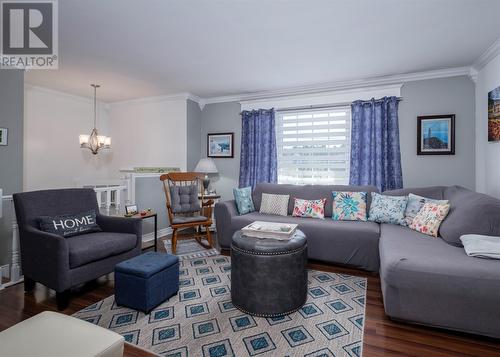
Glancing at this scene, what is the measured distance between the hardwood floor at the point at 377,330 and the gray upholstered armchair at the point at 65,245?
0.56ft

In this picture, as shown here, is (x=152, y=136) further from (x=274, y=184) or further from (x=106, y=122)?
(x=274, y=184)

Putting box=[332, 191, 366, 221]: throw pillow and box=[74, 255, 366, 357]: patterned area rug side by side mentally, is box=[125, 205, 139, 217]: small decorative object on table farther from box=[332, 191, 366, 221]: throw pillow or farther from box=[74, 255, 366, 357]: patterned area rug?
box=[332, 191, 366, 221]: throw pillow

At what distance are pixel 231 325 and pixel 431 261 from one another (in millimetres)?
1585

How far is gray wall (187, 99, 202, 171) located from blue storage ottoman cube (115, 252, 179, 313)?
292 cm

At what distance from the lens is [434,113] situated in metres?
3.73

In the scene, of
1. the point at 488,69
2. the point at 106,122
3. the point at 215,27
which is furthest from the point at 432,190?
the point at 106,122

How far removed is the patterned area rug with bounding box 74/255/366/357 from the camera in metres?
1.78

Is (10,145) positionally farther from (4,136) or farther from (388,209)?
(388,209)

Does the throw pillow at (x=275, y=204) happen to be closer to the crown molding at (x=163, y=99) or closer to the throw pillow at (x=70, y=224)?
the throw pillow at (x=70, y=224)

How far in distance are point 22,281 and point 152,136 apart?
3.21 metres

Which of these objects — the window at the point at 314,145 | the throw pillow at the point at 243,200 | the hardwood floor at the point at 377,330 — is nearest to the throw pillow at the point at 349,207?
the window at the point at 314,145

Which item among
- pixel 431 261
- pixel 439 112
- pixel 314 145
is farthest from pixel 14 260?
pixel 439 112

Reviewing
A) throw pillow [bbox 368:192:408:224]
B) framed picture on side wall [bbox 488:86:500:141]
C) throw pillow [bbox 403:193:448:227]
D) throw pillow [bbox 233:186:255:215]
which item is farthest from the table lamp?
framed picture on side wall [bbox 488:86:500:141]

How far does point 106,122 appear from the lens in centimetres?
581
